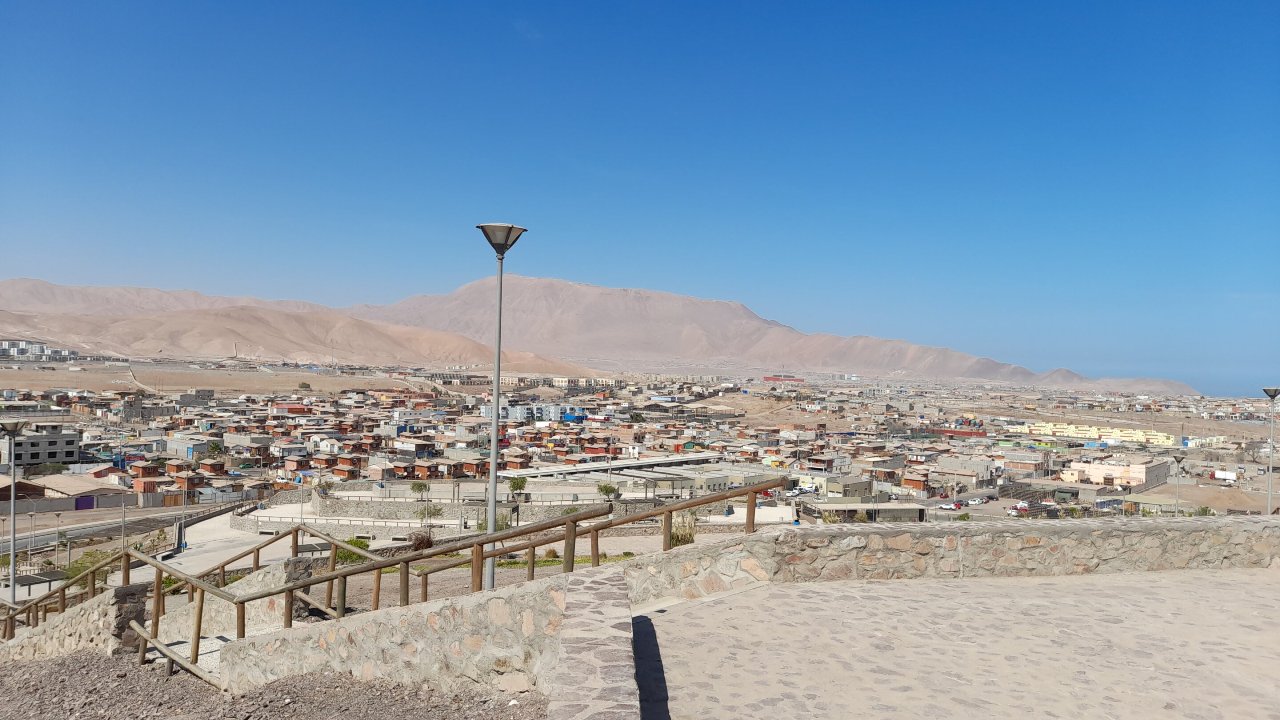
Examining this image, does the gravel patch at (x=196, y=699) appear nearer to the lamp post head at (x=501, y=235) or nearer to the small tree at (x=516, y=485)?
the lamp post head at (x=501, y=235)

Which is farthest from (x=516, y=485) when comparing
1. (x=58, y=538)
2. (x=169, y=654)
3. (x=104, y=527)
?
(x=169, y=654)

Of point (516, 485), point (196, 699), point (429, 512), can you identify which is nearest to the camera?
→ point (196, 699)

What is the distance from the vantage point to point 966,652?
587cm

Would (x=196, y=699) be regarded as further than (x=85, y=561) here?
No

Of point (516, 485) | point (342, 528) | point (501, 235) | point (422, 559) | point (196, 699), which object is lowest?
point (342, 528)

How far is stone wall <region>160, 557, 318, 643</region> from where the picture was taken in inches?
393

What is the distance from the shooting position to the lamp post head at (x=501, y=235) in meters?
9.35

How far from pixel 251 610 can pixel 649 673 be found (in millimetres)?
6920

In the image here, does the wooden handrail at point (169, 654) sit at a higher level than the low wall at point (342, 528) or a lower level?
higher

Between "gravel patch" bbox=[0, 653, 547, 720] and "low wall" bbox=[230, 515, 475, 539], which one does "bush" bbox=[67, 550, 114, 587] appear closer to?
"low wall" bbox=[230, 515, 475, 539]

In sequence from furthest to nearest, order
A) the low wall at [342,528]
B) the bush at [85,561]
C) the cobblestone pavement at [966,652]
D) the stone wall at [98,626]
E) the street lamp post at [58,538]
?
the low wall at [342,528]
the street lamp post at [58,538]
the bush at [85,561]
the stone wall at [98,626]
the cobblestone pavement at [966,652]

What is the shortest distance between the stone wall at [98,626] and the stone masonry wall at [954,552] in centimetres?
574

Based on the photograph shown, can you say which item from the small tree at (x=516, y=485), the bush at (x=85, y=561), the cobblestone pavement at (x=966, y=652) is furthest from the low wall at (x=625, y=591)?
the small tree at (x=516, y=485)

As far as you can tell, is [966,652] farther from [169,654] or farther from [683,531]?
[683,531]
